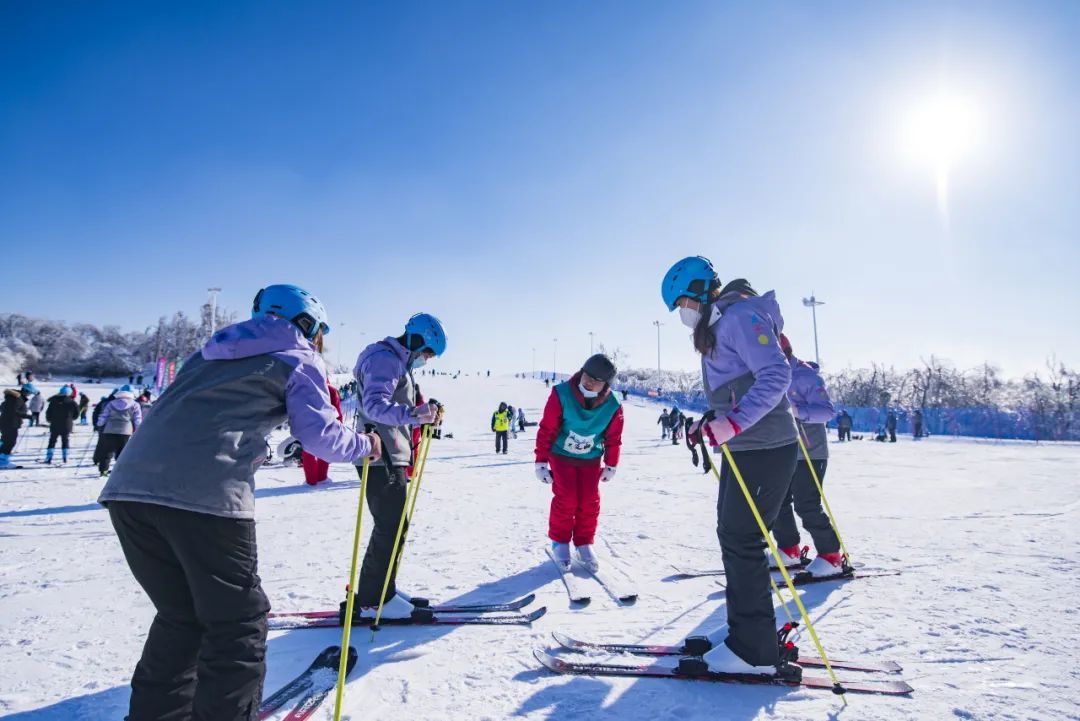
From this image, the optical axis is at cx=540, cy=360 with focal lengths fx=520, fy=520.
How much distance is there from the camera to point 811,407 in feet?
16.5

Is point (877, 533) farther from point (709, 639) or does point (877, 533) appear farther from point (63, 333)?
point (63, 333)

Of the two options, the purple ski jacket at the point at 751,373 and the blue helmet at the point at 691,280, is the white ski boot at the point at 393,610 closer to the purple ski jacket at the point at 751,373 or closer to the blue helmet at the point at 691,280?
the purple ski jacket at the point at 751,373

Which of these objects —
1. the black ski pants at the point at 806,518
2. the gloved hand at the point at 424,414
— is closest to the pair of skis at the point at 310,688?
the gloved hand at the point at 424,414

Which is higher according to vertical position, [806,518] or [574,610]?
[806,518]

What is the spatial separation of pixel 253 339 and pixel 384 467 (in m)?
1.62

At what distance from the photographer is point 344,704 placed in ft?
8.16

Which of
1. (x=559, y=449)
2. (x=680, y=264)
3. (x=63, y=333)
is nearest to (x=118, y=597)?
(x=559, y=449)

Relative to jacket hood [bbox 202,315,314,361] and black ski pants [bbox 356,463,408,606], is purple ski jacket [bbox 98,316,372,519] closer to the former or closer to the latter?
jacket hood [bbox 202,315,314,361]

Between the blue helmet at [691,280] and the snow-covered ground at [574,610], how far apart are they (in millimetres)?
2131

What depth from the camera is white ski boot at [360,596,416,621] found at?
351 centimetres

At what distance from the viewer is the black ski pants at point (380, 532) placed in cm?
352

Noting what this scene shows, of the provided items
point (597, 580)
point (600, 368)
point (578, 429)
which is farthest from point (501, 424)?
point (597, 580)

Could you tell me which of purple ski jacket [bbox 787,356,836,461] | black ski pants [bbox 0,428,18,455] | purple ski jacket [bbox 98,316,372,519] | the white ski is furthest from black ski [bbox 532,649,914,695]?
black ski pants [bbox 0,428,18,455]

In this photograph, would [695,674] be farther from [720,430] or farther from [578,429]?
[578,429]
